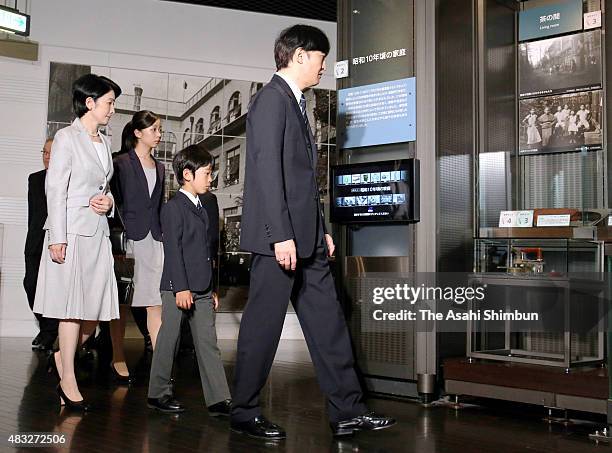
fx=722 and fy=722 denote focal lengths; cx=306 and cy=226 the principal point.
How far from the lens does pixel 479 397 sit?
3.62m

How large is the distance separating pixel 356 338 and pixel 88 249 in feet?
5.05

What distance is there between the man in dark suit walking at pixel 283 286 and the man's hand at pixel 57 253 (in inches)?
36.2

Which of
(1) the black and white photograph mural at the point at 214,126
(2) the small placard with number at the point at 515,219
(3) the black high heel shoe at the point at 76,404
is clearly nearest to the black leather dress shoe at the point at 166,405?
(3) the black high heel shoe at the point at 76,404

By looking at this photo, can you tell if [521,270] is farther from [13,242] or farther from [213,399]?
[13,242]

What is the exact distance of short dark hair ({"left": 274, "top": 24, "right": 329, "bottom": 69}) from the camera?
112 inches

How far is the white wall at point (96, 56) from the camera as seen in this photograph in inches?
266

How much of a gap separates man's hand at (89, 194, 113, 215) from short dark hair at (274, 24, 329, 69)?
107 centimetres

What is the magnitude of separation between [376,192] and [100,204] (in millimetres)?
1441

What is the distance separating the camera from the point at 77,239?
3.26 m

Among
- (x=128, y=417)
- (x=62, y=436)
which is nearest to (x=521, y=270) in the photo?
(x=128, y=417)

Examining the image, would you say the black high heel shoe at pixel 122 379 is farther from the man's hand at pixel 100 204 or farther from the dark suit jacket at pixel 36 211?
the dark suit jacket at pixel 36 211

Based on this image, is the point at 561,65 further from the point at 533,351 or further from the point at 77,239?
the point at 77,239

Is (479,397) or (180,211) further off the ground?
(180,211)

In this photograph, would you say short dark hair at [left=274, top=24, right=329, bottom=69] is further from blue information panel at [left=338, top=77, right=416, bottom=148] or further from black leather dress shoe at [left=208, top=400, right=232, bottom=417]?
black leather dress shoe at [left=208, top=400, right=232, bottom=417]
